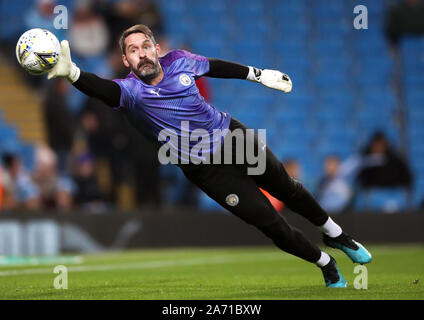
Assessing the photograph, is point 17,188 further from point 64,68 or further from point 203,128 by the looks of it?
point 64,68

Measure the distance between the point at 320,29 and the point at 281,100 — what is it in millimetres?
2258

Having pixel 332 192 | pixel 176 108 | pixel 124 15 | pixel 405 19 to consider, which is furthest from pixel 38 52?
pixel 405 19

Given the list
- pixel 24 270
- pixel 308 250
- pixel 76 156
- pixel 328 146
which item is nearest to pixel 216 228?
pixel 76 156

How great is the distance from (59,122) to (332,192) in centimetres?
538

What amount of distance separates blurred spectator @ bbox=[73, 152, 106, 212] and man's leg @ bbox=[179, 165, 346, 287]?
782 cm

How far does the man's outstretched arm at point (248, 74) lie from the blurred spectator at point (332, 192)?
26.4ft

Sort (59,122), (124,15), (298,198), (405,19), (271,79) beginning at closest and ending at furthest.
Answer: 1. (298,198)
2. (271,79)
3. (59,122)
4. (124,15)
5. (405,19)

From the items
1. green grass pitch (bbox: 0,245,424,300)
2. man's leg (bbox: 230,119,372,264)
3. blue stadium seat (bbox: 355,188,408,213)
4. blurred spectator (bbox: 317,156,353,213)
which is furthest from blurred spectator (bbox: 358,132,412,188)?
man's leg (bbox: 230,119,372,264)

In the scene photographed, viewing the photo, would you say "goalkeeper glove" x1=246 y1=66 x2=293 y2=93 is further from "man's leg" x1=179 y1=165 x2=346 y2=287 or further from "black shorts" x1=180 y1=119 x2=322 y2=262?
"man's leg" x1=179 y1=165 x2=346 y2=287

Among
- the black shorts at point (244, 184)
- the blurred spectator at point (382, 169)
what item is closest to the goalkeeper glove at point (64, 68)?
the black shorts at point (244, 184)

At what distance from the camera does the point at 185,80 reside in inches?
277

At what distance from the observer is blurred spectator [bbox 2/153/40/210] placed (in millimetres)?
14672
